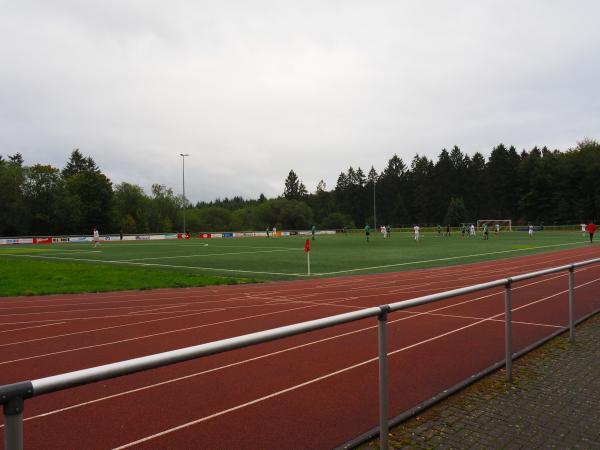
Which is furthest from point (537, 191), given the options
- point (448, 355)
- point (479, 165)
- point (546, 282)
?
point (448, 355)

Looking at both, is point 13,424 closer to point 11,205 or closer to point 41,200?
point 11,205

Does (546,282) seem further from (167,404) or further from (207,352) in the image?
(207,352)

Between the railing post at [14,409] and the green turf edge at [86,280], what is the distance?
1456 cm

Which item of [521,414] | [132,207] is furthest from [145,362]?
[132,207]

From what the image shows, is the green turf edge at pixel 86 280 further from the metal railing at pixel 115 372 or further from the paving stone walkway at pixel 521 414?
the metal railing at pixel 115 372

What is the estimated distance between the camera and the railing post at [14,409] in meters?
1.88

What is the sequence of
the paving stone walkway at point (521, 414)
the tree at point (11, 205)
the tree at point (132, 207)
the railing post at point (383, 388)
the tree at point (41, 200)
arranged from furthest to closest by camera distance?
the tree at point (132, 207)
the tree at point (41, 200)
the tree at point (11, 205)
the paving stone walkway at point (521, 414)
the railing post at point (383, 388)

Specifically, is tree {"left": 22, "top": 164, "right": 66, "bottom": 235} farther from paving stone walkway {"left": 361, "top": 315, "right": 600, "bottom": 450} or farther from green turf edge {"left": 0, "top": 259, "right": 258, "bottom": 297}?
paving stone walkway {"left": 361, "top": 315, "right": 600, "bottom": 450}

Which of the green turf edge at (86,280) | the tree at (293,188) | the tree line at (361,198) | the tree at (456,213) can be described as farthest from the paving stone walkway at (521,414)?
the tree at (293,188)

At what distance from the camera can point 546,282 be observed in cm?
1358

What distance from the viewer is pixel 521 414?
176 inches

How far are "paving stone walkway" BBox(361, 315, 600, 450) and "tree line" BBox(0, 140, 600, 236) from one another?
289 feet

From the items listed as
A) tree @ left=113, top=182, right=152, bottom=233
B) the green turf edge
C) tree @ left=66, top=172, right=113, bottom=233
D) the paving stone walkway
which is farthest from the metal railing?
tree @ left=113, top=182, right=152, bottom=233

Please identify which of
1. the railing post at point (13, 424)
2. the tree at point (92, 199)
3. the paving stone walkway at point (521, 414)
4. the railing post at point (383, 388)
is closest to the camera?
the railing post at point (13, 424)
